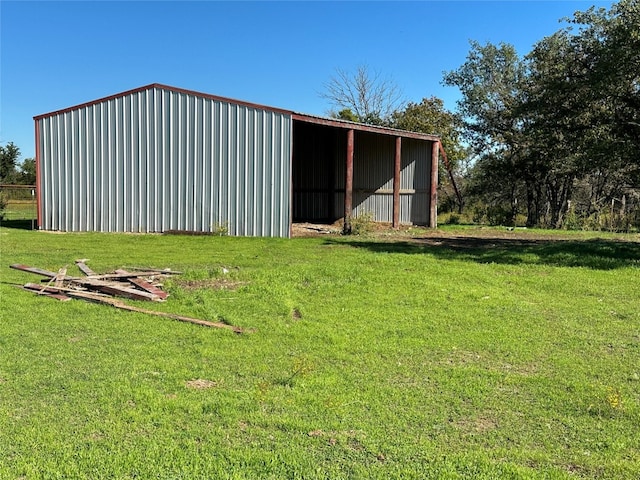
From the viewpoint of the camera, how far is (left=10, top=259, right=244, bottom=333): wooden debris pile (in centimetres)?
668

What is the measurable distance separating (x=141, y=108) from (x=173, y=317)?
39.9 ft

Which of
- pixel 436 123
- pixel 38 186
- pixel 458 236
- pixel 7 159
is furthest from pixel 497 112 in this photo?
pixel 7 159

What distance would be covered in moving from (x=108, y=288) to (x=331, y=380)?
14.0 feet

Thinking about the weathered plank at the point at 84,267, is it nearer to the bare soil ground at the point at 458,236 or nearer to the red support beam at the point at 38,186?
the bare soil ground at the point at 458,236

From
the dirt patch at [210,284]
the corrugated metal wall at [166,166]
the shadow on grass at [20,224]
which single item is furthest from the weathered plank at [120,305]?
the shadow on grass at [20,224]

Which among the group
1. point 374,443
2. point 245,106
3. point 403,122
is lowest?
point 374,443

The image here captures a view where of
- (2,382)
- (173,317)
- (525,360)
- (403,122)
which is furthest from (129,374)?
(403,122)

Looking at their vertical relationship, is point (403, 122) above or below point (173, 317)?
above

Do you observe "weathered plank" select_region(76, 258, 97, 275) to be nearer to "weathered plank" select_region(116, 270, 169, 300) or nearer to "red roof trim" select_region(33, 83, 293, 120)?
"weathered plank" select_region(116, 270, 169, 300)

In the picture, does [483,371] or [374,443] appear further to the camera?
[483,371]

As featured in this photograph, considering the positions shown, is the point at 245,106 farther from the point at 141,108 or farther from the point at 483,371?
the point at 483,371

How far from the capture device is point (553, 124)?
17.1m

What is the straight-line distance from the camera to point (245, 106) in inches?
617

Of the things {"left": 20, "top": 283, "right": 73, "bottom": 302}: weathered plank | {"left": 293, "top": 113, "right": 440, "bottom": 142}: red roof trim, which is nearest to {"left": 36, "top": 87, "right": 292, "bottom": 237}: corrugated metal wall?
{"left": 293, "top": 113, "right": 440, "bottom": 142}: red roof trim
